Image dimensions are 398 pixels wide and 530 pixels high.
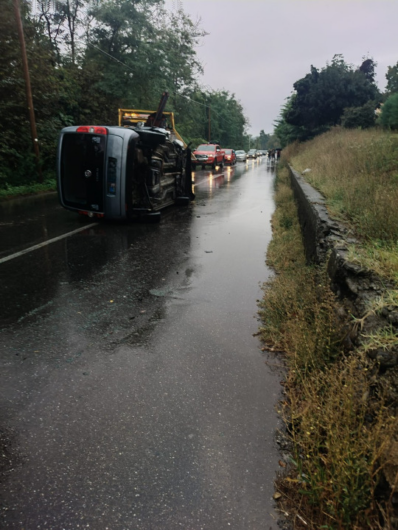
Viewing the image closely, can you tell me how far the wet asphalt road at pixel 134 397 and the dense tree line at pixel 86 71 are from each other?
12.0 meters

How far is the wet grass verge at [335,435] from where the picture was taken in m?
1.82

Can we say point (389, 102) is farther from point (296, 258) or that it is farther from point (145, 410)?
point (145, 410)

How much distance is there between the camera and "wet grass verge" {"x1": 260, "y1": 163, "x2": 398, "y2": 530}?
1.82 meters

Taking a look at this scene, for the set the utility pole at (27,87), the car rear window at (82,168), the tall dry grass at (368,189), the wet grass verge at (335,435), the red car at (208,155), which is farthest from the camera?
the red car at (208,155)

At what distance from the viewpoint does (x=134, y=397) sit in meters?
2.91

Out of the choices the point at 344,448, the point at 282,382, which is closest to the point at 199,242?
A: the point at 282,382

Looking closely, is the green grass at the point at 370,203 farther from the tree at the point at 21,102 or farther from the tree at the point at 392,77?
the tree at the point at 392,77

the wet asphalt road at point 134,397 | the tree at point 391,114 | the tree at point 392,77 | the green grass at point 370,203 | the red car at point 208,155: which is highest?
the tree at point 392,77

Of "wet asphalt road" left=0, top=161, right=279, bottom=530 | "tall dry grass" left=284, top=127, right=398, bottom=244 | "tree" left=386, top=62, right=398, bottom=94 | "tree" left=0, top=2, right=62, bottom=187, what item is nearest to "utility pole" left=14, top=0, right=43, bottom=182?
"tree" left=0, top=2, right=62, bottom=187

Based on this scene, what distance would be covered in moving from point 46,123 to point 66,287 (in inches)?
602

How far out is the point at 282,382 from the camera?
3182mm

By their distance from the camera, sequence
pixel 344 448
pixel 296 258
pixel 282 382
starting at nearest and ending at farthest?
1. pixel 344 448
2. pixel 282 382
3. pixel 296 258

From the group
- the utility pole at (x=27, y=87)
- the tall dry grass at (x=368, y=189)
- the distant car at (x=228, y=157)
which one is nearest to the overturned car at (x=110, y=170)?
the tall dry grass at (x=368, y=189)

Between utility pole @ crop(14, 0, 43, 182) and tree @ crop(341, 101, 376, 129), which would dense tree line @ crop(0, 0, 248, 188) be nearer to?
utility pole @ crop(14, 0, 43, 182)
